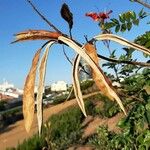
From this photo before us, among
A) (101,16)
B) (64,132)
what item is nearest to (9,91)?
(64,132)

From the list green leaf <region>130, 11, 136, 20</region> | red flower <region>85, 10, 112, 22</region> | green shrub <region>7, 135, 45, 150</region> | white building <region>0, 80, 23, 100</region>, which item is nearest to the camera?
green leaf <region>130, 11, 136, 20</region>

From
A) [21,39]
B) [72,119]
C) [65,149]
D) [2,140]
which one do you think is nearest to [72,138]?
[65,149]

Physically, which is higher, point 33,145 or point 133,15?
point 133,15

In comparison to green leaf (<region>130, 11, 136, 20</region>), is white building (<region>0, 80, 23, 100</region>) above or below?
above

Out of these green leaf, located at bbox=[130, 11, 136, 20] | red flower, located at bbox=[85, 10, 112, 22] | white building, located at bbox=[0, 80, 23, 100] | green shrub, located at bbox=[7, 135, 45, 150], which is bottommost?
green shrub, located at bbox=[7, 135, 45, 150]

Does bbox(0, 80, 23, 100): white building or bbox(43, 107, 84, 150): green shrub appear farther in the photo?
bbox(0, 80, 23, 100): white building

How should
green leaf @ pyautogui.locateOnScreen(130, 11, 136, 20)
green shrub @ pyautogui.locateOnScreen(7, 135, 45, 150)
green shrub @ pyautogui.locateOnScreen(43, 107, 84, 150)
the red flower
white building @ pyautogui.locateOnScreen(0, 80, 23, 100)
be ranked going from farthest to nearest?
white building @ pyautogui.locateOnScreen(0, 80, 23, 100), green shrub @ pyautogui.locateOnScreen(7, 135, 45, 150), green shrub @ pyautogui.locateOnScreen(43, 107, 84, 150), the red flower, green leaf @ pyautogui.locateOnScreen(130, 11, 136, 20)

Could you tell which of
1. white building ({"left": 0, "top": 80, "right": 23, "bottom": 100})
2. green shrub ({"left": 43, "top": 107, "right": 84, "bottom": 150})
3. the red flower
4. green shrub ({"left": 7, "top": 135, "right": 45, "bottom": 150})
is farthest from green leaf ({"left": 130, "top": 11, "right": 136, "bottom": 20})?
white building ({"left": 0, "top": 80, "right": 23, "bottom": 100})

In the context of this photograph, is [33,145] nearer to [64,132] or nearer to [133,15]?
[64,132]

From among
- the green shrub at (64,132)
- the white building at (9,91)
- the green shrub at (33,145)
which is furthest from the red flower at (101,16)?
the white building at (9,91)

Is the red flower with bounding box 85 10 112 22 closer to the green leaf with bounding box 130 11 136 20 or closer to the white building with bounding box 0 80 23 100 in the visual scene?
the green leaf with bounding box 130 11 136 20

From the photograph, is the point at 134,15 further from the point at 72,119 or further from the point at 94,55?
the point at 72,119

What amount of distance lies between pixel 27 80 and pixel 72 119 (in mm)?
17189

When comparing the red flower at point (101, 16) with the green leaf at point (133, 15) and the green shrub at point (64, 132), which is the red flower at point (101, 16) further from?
the green shrub at point (64, 132)
